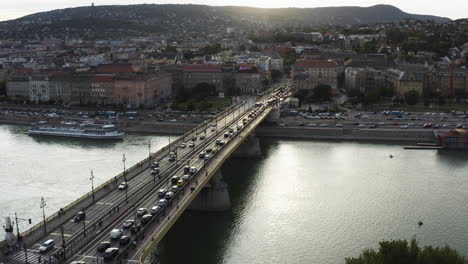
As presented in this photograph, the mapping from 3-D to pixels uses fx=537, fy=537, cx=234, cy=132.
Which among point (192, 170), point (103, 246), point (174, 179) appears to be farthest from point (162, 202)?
point (192, 170)

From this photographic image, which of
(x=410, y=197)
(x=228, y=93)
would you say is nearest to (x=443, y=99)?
(x=228, y=93)

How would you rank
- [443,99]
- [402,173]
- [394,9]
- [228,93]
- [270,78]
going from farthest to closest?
[394,9]
[270,78]
[228,93]
[443,99]
[402,173]

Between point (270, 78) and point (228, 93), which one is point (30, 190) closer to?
point (228, 93)

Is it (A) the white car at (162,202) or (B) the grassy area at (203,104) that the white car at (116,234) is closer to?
(A) the white car at (162,202)

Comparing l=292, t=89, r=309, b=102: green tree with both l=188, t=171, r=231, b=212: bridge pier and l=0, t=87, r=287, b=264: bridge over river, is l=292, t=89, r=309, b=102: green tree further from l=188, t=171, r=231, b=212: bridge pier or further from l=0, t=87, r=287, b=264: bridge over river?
l=188, t=171, r=231, b=212: bridge pier

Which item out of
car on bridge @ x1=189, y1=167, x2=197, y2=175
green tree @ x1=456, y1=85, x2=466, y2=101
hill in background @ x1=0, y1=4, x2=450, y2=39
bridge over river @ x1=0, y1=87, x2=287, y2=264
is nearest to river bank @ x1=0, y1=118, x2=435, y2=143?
bridge over river @ x1=0, y1=87, x2=287, y2=264
